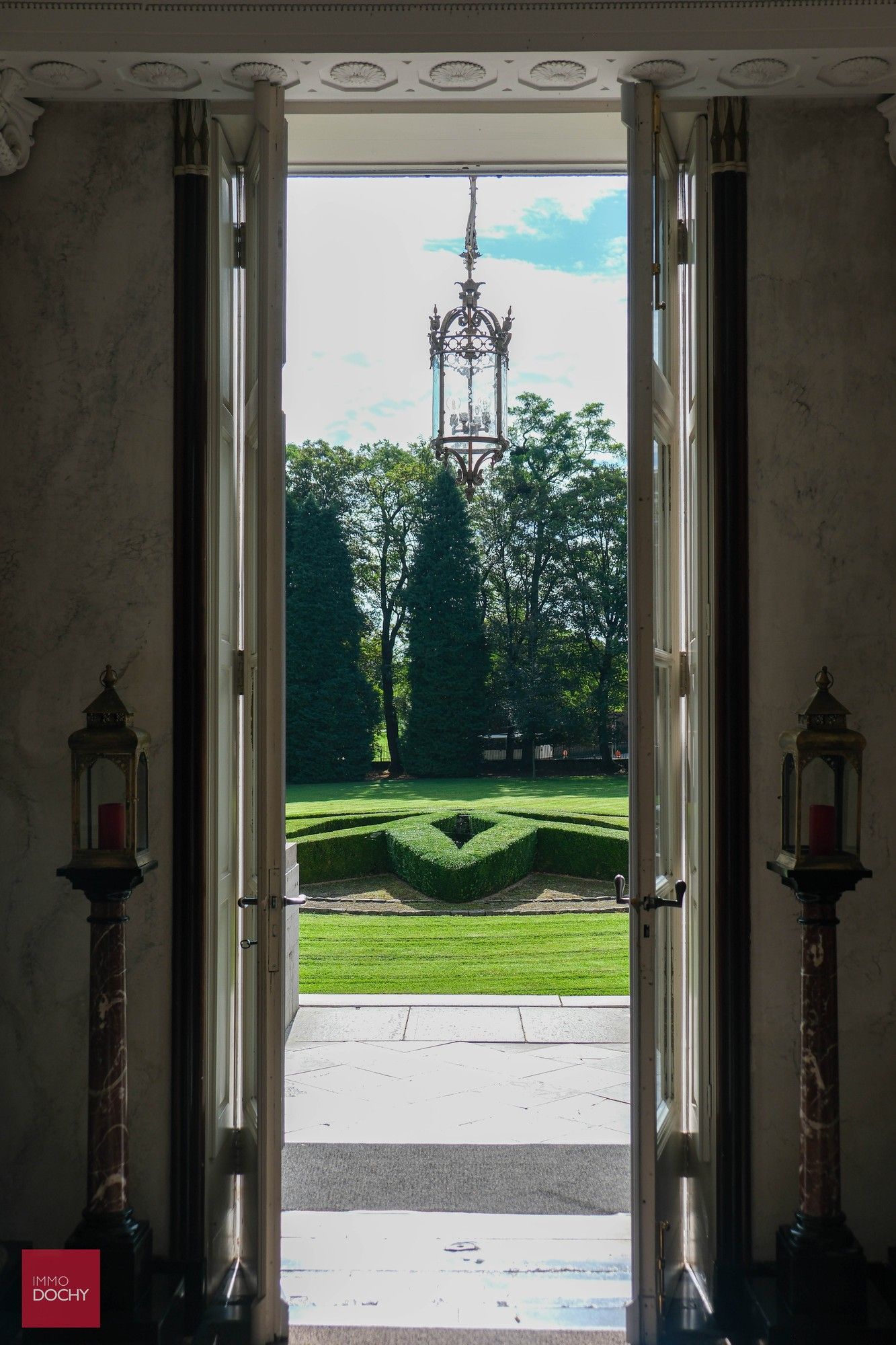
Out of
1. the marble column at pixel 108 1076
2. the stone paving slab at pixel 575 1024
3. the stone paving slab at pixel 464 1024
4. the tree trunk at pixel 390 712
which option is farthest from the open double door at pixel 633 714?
the tree trunk at pixel 390 712

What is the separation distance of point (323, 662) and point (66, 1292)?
1724 cm

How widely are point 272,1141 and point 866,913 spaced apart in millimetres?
1519

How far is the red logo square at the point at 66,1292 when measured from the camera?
2.30m

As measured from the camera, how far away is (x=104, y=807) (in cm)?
246

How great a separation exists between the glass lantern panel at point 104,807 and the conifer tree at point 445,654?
17.0 meters

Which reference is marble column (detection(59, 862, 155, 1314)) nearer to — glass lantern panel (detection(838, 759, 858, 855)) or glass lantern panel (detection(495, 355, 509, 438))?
glass lantern panel (detection(838, 759, 858, 855))

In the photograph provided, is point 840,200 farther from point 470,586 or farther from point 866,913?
point 470,586

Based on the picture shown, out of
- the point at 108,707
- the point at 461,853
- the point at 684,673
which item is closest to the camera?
the point at 108,707

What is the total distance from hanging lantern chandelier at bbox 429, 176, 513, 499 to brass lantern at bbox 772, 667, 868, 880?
3860 millimetres

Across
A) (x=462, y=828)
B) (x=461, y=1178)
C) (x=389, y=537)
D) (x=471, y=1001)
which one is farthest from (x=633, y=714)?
(x=389, y=537)

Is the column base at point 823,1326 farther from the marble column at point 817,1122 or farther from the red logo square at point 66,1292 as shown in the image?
the red logo square at point 66,1292

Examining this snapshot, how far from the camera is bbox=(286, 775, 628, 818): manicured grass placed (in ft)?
52.2

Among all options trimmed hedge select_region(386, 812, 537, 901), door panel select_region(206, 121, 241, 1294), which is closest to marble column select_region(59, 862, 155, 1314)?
door panel select_region(206, 121, 241, 1294)

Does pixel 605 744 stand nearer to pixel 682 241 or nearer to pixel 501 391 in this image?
pixel 501 391
